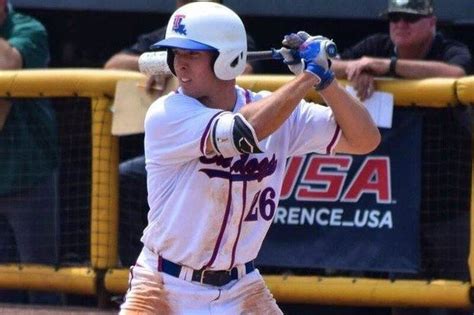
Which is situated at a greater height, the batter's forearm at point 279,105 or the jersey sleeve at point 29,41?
the jersey sleeve at point 29,41

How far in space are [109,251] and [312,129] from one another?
2443mm

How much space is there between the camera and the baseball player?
14.3ft

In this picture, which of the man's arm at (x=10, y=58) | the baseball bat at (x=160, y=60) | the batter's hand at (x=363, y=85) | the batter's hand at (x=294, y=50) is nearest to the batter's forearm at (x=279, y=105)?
the batter's hand at (x=294, y=50)

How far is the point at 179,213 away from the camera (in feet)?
14.5

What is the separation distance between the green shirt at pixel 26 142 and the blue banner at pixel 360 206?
1275 mm

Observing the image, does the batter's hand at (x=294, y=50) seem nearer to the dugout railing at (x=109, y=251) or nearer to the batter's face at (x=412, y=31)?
the dugout railing at (x=109, y=251)

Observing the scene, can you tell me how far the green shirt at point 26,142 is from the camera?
22.7ft

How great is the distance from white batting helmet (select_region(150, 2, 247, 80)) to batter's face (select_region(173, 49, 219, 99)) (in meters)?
0.04

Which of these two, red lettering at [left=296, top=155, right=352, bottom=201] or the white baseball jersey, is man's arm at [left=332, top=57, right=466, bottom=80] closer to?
red lettering at [left=296, top=155, right=352, bottom=201]

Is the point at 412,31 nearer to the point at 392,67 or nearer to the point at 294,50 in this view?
the point at 392,67

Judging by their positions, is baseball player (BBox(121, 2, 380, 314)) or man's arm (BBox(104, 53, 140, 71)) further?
man's arm (BBox(104, 53, 140, 71))

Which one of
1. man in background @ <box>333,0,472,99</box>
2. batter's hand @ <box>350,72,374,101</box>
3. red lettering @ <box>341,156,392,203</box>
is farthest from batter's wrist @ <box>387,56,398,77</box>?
red lettering @ <box>341,156,392,203</box>

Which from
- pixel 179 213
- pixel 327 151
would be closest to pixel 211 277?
pixel 179 213

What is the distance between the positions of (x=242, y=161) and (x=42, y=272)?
269 centimetres
